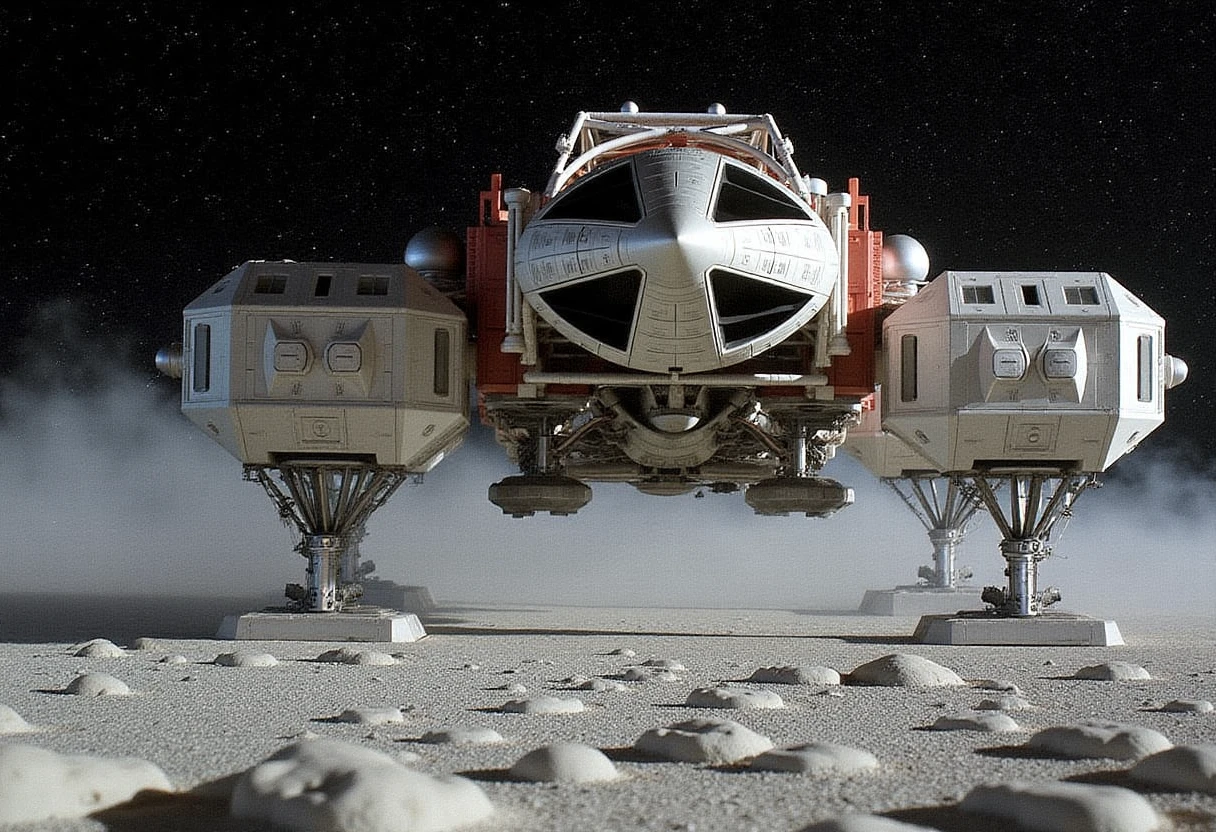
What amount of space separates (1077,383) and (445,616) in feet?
42.7

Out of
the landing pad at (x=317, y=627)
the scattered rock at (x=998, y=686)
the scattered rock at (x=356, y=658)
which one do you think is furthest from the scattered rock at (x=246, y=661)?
the scattered rock at (x=998, y=686)

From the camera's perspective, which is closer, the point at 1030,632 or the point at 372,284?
the point at 1030,632

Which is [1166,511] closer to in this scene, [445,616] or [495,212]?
[445,616]

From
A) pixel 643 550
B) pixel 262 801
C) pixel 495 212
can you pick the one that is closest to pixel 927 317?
pixel 495 212

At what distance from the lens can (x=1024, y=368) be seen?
52.6 feet

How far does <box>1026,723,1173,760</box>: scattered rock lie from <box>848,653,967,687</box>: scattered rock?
3879 mm

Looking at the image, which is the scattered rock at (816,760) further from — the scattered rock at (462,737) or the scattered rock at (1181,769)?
the scattered rock at (462,737)

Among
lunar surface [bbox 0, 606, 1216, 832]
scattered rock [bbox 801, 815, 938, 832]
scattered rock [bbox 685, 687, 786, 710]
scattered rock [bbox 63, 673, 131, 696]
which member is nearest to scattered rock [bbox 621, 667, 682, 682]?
lunar surface [bbox 0, 606, 1216, 832]

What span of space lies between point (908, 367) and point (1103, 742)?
36.6 feet

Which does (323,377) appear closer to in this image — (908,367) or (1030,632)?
(908,367)

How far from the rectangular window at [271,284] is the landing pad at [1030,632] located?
9812 mm

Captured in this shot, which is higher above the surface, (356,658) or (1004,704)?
(1004,704)

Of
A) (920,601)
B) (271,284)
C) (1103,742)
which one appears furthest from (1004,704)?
(920,601)

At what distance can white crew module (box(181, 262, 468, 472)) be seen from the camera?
16.2 m
